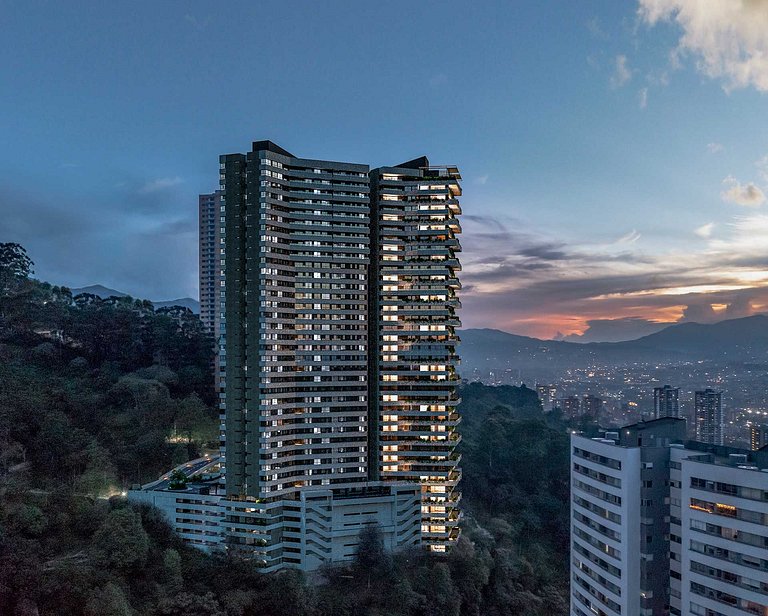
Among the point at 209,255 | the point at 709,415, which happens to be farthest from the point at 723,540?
the point at 209,255

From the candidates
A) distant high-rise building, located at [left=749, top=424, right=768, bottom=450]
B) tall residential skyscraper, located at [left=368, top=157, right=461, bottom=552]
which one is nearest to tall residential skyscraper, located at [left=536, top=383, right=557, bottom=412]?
distant high-rise building, located at [left=749, top=424, right=768, bottom=450]

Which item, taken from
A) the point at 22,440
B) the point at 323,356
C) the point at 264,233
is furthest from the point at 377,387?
the point at 22,440

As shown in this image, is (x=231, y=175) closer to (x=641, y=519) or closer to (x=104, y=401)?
(x=104, y=401)

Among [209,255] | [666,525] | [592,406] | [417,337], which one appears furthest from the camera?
[592,406]

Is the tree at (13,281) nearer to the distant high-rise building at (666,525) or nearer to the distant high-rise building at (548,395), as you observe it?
the distant high-rise building at (666,525)

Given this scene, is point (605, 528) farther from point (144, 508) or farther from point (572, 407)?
point (572, 407)

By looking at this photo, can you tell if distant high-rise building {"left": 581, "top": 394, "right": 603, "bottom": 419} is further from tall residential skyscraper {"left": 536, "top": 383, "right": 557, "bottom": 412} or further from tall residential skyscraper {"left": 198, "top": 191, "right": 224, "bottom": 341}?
tall residential skyscraper {"left": 198, "top": 191, "right": 224, "bottom": 341}

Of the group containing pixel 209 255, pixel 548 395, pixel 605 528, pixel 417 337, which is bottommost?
pixel 548 395
